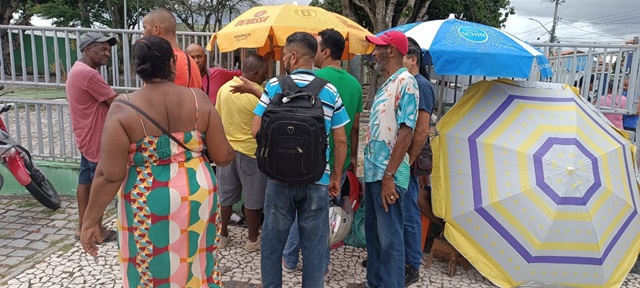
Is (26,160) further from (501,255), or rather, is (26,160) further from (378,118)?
(501,255)

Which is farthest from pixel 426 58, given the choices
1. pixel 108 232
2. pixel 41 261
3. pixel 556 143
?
pixel 41 261

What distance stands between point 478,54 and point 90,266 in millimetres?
3540

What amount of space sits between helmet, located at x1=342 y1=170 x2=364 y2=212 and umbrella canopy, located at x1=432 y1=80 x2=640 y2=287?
65 cm

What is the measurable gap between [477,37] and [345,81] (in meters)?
1.43

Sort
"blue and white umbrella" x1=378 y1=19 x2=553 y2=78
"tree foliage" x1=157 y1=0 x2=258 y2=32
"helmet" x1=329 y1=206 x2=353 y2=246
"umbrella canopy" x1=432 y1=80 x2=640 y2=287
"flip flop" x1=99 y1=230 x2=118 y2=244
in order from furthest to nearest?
"tree foliage" x1=157 y1=0 x2=258 y2=32 → "flip flop" x1=99 y1=230 x2=118 y2=244 → "blue and white umbrella" x1=378 y1=19 x2=553 y2=78 → "helmet" x1=329 y1=206 x2=353 y2=246 → "umbrella canopy" x1=432 y1=80 x2=640 y2=287

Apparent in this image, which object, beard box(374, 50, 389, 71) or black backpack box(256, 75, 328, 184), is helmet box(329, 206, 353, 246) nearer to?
black backpack box(256, 75, 328, 184)

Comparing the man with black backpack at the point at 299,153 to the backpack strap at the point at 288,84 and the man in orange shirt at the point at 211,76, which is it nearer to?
the backpack strap at the point at 288,84

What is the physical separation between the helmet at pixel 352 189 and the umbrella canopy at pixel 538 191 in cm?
65

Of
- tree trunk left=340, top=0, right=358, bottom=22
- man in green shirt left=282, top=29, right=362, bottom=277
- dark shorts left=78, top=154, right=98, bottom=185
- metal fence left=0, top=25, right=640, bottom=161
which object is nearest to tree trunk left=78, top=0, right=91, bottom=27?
tree trunk left=340, top=0, right=358, bottom=22

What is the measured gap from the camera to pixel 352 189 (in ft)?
13.2

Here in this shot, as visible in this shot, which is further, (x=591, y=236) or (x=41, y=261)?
(x=41, y=261)

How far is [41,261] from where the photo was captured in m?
3.78

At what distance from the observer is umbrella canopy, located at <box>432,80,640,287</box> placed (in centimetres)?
342

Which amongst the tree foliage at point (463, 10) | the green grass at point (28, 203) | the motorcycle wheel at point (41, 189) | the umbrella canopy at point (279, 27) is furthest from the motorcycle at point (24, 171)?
the tree foliage at point (463, 10)
